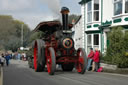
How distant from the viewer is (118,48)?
13898 mm

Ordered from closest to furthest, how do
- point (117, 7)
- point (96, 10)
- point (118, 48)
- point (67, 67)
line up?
point (118, 48) < point (67, 67) < point (117, 7) < point (96, 10)

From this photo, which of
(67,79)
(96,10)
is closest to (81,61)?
(67,79)

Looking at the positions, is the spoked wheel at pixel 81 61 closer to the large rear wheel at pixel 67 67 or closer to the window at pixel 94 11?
the large rear wheel at pixel 67 67

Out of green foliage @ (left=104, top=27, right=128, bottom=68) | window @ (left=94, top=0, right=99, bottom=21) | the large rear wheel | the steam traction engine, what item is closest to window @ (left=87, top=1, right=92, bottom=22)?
window @ (left=94, top=0, right=99, bottom=21)

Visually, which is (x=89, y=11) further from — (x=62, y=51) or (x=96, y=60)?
(x=62, y=51)

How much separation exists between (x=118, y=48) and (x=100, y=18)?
7.04m

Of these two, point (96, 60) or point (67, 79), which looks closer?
point (67, 79)

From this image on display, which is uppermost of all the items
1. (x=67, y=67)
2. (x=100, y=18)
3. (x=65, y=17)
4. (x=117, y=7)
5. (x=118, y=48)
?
(x=117, y=7)

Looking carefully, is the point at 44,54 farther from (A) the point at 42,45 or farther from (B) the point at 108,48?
(B) the point at 108,48

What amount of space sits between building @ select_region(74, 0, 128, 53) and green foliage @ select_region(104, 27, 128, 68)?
8.11 feet

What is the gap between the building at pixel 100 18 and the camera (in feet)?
57.0

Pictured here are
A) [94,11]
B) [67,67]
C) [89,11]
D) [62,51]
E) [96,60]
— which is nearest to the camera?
[62,51]

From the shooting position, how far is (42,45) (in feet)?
44.2

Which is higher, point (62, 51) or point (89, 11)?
point (89, 11)
